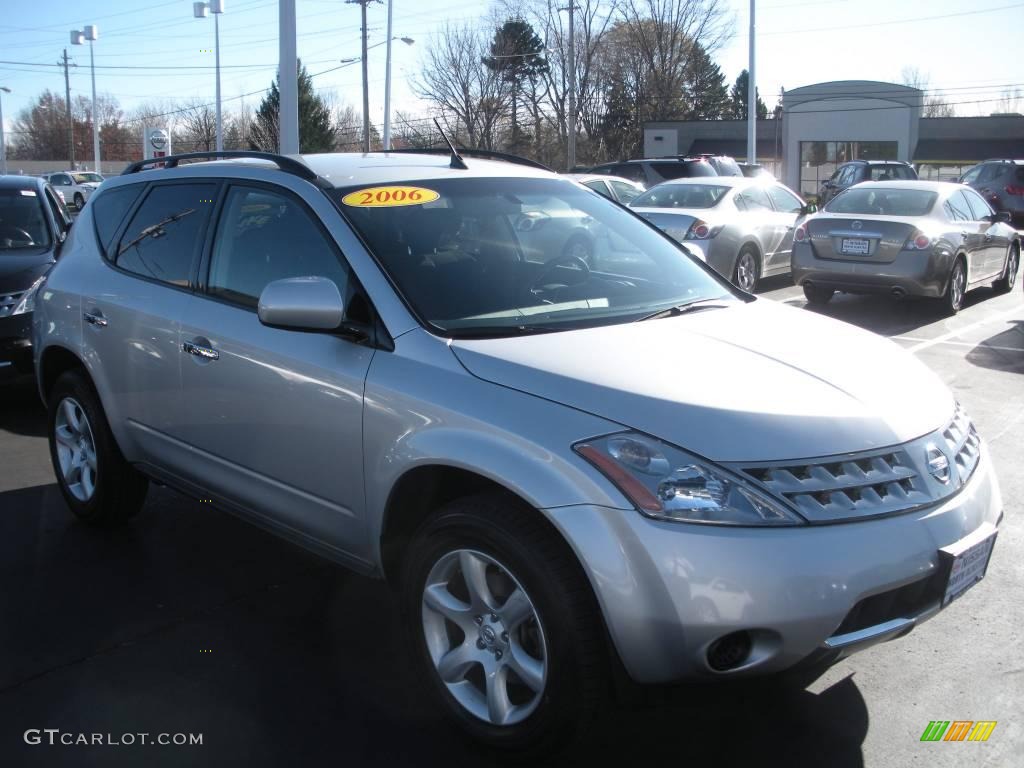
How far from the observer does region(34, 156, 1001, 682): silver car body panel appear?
2.53 m

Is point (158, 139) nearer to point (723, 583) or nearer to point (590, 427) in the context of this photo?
point (590, 427)

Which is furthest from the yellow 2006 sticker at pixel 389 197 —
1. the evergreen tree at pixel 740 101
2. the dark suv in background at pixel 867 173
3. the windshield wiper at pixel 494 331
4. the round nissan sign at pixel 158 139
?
the evergreen tree at pixel 740 101

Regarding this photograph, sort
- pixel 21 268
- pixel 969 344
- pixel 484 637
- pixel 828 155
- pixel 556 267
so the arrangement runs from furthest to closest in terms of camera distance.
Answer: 1. pixel 828 155
2. pixel 969 344
3. pixel 21 268
4. pixel 556 267
5. pixel 484 637

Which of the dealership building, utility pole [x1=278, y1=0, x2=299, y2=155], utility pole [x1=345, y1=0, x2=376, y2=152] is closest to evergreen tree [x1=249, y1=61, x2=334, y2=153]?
utility pole [x1=345, y1=0, x2=376, y2=152]

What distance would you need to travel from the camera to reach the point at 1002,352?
9148 millimetres

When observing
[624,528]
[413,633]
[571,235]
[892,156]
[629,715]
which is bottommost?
[629,715]

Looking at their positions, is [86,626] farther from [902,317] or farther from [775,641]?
[902,317]

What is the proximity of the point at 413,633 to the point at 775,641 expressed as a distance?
115 cm

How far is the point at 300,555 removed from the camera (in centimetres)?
466

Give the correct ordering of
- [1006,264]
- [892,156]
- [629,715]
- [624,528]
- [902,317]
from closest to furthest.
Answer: [624,528]
[629,715]
[902,317]
[1006,264]
[892,156]

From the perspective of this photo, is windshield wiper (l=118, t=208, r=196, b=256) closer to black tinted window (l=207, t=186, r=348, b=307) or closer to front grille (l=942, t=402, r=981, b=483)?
black tinted window (l=207, t=186, r=348, b=307)

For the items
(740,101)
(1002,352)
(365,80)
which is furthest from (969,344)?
(740,101)

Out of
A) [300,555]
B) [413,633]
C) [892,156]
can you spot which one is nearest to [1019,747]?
[413,633]

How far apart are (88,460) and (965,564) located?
160 inches
